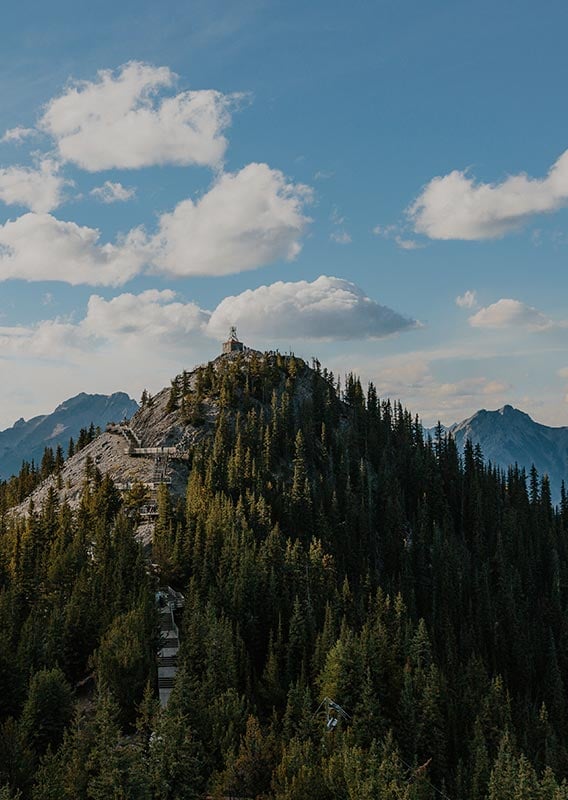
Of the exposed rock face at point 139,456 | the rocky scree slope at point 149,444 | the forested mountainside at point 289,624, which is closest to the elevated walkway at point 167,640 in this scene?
the forested mountainside at point 289,624

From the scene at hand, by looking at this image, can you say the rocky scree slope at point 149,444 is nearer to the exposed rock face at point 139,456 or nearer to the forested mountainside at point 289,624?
the exposed rock face at point 139,456

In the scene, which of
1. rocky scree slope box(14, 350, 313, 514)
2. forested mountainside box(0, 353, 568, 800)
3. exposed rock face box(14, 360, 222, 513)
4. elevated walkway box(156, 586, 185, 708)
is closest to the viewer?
forested mountainside box(0, 353, 568, 800)

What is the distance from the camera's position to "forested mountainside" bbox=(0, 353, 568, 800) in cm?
4575

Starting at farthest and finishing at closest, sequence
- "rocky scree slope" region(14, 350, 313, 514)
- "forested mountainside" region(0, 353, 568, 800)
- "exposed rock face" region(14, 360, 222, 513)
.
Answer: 1. "rocky scree slope" region(14, 350, 313, 514)
2. "exposed rock face" region(14, 360, 222, 513)
3. "forested mountainside" region(0, 353, 568, 800)

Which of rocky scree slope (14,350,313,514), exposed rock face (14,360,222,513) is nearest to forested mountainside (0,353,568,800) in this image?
rocky scree slope (14,350,313,514)

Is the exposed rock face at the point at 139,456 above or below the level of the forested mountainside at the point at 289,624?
above

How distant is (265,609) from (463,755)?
25.9 m

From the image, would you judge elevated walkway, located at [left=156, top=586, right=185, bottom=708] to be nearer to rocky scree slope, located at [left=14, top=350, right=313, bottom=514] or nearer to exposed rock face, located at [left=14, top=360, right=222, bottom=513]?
rocky scree slope, located at [left=14, top=350, right=313, bottom=514]

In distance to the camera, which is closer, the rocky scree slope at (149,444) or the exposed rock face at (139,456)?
the exposed rock face at (139,456)

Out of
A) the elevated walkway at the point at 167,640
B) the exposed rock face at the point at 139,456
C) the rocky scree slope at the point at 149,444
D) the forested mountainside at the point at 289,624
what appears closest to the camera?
the forested mountainside at the point at 289,624

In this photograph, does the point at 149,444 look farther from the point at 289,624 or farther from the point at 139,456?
the point at 289,624

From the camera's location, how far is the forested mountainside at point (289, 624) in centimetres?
4575

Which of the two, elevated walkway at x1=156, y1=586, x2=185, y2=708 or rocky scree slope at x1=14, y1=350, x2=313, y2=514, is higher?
rocky scree slope at x1=14, y1=350, x2=313, y2=514

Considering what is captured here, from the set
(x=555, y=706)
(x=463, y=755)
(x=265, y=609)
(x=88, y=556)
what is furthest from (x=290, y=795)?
(x=555, y=706)
